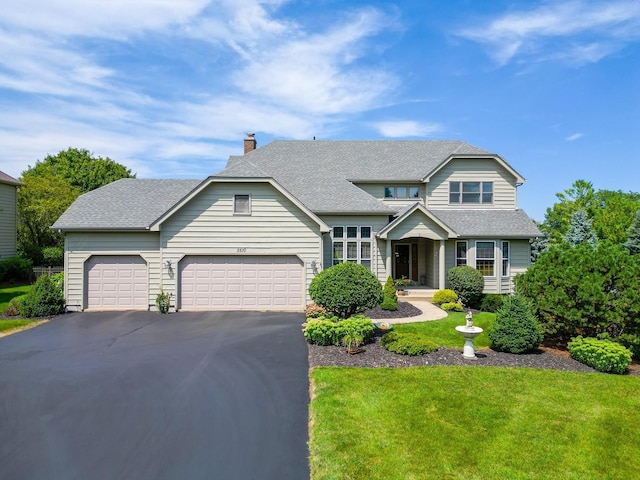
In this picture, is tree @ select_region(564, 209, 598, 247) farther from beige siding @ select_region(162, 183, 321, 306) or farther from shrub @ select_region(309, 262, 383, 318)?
shrub @ select_region(309, 262, 383, 318)

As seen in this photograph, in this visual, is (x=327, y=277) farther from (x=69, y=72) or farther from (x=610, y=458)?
(x=69, y=72)

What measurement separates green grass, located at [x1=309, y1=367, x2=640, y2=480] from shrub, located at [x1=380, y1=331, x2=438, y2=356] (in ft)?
3.78

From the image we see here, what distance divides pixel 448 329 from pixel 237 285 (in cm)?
908

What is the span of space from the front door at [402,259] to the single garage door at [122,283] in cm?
1410

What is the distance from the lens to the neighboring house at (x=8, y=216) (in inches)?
1063

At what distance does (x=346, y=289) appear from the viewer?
12.0 m

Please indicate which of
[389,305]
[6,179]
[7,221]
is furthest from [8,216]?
[389,305]

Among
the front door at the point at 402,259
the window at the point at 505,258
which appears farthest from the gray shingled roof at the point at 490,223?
the front door at the point at 402,259

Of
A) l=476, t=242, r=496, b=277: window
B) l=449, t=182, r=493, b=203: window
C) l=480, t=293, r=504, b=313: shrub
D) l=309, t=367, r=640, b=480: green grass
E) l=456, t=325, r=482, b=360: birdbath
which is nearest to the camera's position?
l=309, t=367, r=640, b=480: green grass

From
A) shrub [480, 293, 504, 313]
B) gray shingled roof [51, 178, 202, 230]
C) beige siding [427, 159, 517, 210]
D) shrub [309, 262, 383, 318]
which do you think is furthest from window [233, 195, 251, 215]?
shrub [480, 293, 504, 313]

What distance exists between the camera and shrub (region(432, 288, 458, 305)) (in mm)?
17750

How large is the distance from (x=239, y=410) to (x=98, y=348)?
658 centimetres

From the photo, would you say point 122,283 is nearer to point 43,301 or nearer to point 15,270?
point 43,301

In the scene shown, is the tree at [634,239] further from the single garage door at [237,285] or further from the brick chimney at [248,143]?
the brick chimney at [248,143]
